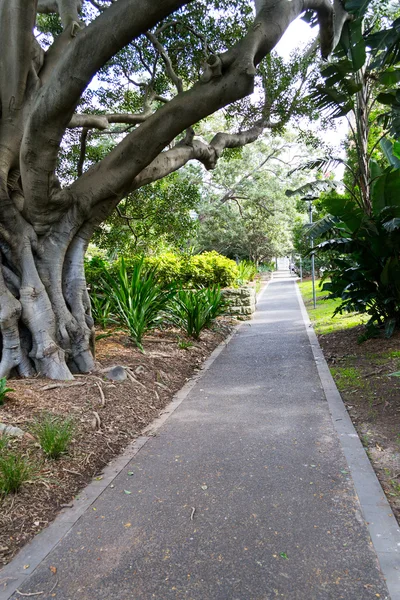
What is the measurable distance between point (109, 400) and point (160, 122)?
324cm

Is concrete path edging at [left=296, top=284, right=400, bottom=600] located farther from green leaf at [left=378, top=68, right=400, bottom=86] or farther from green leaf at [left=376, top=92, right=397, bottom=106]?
green leaf at [left=378, top=68, right=400, bottom=86]

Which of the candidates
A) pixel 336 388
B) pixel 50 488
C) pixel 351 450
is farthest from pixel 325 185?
pixel 50 488

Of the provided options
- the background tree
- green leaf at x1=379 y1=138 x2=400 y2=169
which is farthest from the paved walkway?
the background tree

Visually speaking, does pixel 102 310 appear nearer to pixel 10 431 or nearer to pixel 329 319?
pixel 10 431

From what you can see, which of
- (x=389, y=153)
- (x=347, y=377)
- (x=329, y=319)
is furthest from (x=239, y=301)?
(x=347, y=377)

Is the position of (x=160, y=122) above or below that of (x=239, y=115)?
below

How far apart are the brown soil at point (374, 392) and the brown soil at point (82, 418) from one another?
7.38 feet

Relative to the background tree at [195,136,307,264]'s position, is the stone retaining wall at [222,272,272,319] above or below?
below

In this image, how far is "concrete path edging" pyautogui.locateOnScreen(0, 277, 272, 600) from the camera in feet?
7.73

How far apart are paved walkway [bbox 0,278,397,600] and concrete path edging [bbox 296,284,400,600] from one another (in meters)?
0.06

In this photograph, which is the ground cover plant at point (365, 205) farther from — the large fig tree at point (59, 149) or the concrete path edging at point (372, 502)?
the concrete path edging at point (372, 502)

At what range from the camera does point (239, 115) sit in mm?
10000

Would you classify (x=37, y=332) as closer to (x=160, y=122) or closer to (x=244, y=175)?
(x=160, y=122)

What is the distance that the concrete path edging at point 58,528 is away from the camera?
92.7 inches
